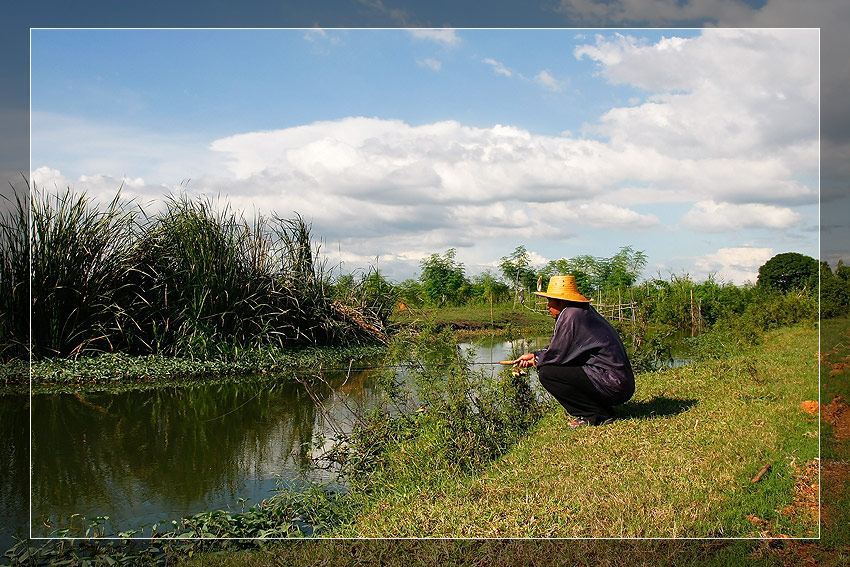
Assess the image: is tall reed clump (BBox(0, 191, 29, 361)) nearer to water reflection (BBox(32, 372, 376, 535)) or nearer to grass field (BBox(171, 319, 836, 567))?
water reflection (BBox(32, 372, 376, 535))

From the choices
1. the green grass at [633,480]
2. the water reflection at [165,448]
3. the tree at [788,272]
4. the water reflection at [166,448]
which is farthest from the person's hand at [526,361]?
the tree at [788,272]

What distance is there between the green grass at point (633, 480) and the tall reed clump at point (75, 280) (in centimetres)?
657

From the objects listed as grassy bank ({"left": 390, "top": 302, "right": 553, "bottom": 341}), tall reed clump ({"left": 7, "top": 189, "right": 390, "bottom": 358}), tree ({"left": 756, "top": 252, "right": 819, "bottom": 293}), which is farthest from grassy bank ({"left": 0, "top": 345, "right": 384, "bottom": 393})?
tree ({"left": 756, "top": 252, "right": 819, "bottom": 293})

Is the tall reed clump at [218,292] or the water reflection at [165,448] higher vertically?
the tall reed clump at [218,292]

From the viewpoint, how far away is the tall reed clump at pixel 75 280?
29.3 ft

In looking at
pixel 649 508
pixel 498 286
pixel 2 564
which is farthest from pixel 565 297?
pixel 498 286

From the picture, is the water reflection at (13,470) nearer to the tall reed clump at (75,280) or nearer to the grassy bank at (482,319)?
the tall reed clump at (75,280)

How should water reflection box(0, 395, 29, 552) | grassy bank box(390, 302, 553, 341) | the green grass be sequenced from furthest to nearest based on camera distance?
grassy bank box(390, 302, 553, 341), water reflection box(0, 395, 29, 552), the green grass

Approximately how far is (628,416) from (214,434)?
3.68 m

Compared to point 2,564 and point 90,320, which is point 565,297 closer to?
point 2,564

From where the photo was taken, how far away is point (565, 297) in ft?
15.0

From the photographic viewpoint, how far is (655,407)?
16.6ft

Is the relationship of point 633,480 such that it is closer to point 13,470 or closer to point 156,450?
point 156,450

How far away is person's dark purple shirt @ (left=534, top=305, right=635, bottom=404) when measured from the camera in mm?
4496
